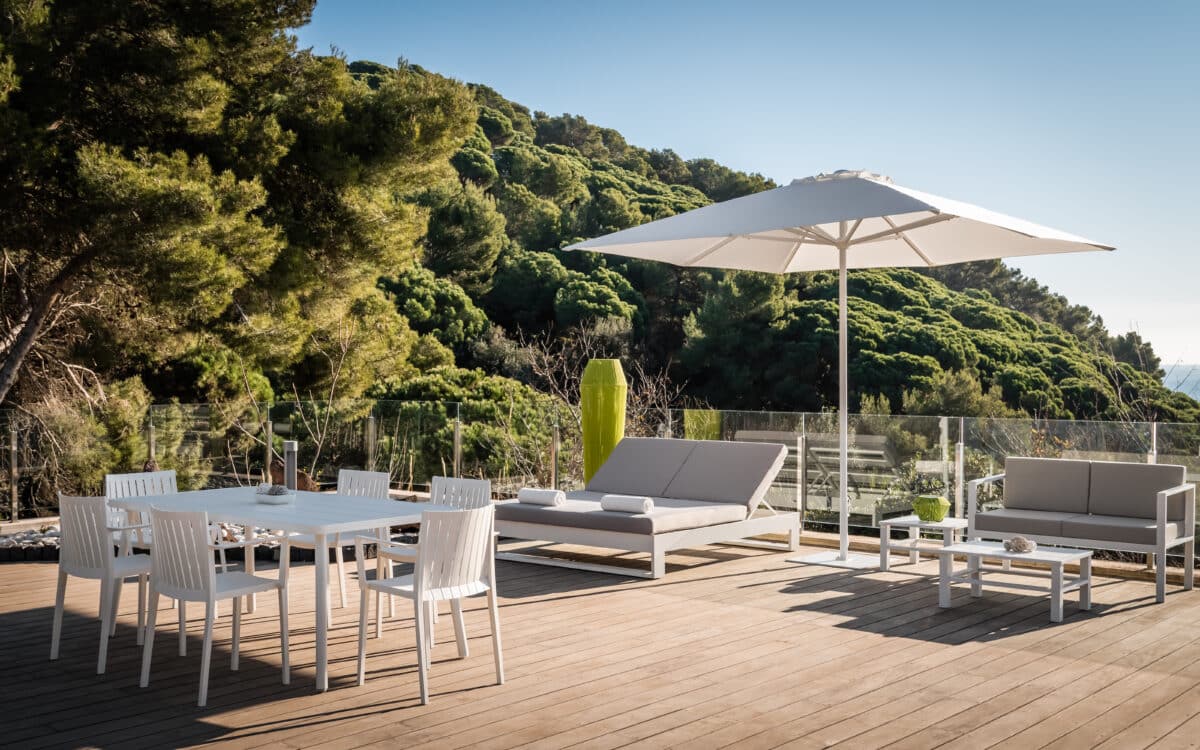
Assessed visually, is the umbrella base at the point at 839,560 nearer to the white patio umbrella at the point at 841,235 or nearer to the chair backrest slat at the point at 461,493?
the white patio umbrella at the point at 841,235

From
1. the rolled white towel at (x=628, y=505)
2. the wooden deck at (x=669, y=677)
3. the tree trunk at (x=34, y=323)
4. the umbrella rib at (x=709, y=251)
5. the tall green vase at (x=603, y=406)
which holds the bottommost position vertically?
the wooden deck at (x=669, y=677)

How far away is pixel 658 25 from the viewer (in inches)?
798

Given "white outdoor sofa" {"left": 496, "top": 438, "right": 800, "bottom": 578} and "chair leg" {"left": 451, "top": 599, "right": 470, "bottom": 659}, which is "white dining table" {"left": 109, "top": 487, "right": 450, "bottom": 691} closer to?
"chair leg" {"left": 451, "top": 599, "right": 470, "bottom": 659}

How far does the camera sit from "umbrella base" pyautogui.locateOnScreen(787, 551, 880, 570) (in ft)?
25.2

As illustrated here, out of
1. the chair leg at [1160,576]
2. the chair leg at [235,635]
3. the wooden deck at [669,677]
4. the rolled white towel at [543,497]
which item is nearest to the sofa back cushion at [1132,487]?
the chair leg at [1160,576]

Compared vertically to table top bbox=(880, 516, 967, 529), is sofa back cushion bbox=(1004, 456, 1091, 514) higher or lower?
higher

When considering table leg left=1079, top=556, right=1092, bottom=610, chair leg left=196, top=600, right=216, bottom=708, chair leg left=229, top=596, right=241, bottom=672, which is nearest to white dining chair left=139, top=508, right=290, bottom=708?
chair leg left=196, top=600, right=216, bottom=708

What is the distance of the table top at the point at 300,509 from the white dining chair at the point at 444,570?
0.29 meters

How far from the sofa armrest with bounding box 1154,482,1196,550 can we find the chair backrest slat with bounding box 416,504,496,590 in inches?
168

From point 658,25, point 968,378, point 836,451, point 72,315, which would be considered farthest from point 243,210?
point 968,378

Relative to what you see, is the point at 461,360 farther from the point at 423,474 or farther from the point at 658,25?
the point at 423,474

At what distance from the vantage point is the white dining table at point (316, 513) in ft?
14.6

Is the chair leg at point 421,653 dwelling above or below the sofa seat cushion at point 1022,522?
below

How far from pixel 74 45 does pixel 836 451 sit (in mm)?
7567
